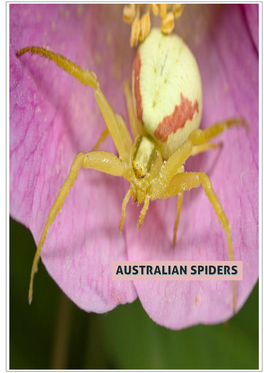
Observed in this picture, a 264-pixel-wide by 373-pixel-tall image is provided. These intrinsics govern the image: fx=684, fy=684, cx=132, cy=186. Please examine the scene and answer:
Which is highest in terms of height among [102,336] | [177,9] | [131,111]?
[177,9]

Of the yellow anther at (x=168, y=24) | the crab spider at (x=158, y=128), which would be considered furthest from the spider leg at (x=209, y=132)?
the yellow anther at (x=168, y=24)

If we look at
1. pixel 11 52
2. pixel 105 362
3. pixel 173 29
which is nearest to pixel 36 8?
pixel 11 52

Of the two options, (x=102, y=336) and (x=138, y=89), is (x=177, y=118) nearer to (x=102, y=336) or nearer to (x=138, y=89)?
(x=138, y=89)

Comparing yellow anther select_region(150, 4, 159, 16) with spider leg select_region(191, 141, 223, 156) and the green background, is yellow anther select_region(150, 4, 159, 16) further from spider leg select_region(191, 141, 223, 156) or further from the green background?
the green background

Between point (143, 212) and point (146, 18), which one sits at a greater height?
point (146, 18)

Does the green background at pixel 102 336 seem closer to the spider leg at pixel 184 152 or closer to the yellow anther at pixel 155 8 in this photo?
the spider leg at pixel 184 152

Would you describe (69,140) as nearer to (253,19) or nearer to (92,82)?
(92,82)

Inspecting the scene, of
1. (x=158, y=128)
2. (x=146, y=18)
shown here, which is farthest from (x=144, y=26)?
(x=158, y=128)
